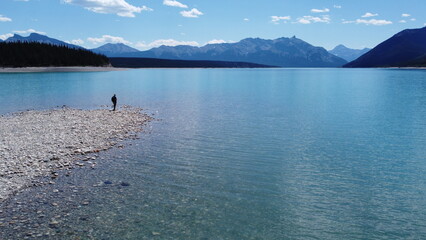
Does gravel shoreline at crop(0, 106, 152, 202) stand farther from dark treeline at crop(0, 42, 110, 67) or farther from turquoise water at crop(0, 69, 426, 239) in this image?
dark treeline at crop(0, 42, 110, 67)

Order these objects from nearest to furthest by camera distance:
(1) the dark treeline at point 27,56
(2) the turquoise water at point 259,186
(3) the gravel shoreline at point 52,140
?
(2) the turquoise water at point 259,186, (3) the gravel shoreline at point 52,140, (1) the dark treeline at point 27,56

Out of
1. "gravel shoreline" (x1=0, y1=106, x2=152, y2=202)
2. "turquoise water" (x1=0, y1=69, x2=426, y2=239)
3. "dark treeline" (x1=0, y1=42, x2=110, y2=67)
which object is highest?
"dark treeline" (x1=0, y1=42, x2=110, y2=67)

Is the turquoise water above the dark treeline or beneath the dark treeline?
beneath

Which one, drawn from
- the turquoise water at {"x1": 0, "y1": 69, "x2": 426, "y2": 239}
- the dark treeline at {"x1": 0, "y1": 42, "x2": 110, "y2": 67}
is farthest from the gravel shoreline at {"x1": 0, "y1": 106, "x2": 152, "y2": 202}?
the dark treeline at {"x1": 0, "y1": 42, "x2": 110, "y2": 67}

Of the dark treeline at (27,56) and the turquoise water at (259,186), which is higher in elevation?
the dark treeline at (27,56)

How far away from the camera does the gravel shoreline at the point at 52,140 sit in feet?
60.1

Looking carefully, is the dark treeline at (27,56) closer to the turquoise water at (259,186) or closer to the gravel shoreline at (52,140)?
the gravel shoreline at (52,140)

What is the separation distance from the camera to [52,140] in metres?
25.4

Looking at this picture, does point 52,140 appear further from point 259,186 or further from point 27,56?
point 27,56

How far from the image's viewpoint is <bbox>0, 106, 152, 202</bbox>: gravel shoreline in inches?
721

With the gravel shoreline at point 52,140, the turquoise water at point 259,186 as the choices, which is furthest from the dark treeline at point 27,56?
the turquoise water at point 259,186

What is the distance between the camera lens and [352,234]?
1268cm

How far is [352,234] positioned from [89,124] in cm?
2747

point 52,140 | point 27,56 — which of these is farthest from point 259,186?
point 27,56
